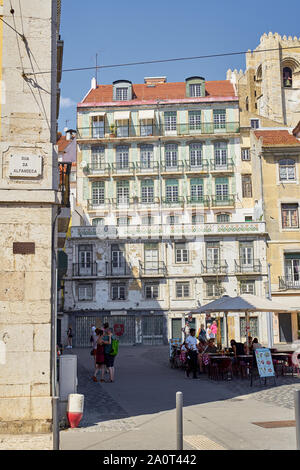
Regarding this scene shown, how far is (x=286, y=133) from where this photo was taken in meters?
47.2

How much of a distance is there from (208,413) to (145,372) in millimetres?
9617

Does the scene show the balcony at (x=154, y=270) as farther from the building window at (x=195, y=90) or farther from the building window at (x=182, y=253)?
the building window at (x=195, y=90)

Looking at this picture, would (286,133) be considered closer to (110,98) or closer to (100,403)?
(110,98)

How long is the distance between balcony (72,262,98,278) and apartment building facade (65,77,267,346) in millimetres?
77

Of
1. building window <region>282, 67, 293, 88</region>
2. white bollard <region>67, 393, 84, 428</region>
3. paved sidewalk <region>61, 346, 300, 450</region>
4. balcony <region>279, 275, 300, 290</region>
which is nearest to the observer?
paved sidewalk <region>61, 346, 300, 450</region>

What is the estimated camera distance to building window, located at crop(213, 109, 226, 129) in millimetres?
50562

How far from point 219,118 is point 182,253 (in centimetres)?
1486

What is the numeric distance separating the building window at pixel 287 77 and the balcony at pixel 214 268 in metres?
51.9

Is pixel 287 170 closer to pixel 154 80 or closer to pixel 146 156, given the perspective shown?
pixel 146 156

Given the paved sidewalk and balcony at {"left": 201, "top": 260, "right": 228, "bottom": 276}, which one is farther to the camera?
balcony at {"left": 201, "top": 260, "right": 228, "bottom": 276}

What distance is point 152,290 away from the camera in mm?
43156

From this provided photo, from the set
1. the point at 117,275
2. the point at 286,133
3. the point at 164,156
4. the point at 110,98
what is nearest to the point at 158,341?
the point at 117,275

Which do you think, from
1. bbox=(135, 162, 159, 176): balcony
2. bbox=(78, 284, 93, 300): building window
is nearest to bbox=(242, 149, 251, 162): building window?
bbox=(135, 162, 159, 176): balcony

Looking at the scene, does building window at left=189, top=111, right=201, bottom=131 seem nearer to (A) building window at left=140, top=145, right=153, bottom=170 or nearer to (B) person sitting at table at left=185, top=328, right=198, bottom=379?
(A) building window at left=140, top=145, right=153, bottom=170
